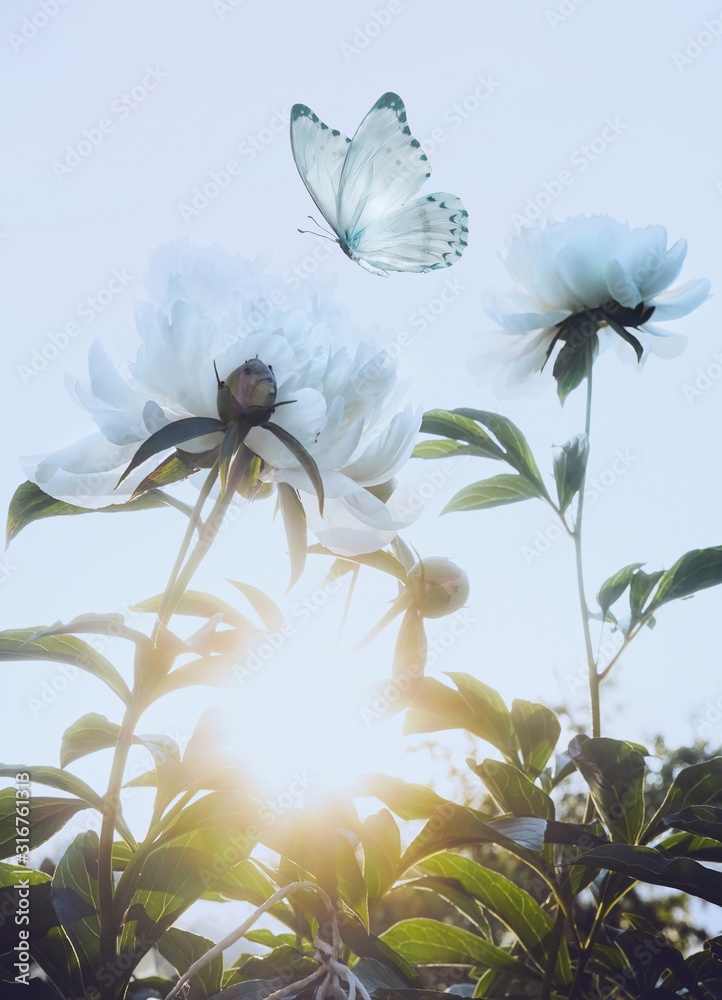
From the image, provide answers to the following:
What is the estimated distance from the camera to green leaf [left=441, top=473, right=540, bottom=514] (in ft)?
2.81

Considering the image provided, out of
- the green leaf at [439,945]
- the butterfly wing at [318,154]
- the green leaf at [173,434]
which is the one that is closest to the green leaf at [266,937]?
the green leaf at [439,945]

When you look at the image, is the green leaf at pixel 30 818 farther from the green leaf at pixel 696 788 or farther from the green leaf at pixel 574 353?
the green leaf at pixel 574 353

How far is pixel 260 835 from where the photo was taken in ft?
1.57

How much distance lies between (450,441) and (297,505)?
1.60ft

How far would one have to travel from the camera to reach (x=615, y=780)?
0.61 meters

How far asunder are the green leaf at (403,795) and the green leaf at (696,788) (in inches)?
9.4

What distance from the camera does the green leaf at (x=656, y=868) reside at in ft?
1.62

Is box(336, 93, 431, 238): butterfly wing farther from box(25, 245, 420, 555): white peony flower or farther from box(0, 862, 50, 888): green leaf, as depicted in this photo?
box(0, 862, 50, 888): green leaf

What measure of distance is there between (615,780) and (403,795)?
0.20 meters

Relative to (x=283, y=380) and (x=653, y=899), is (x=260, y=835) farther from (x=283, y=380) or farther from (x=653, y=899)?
(x=653, y=899)

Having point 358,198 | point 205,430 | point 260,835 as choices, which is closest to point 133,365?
point 205,430

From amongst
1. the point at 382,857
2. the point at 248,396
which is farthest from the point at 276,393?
the point at 382,857

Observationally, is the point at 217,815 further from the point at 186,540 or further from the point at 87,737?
the point at 186,540

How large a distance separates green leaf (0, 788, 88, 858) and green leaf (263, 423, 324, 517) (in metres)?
0.29
